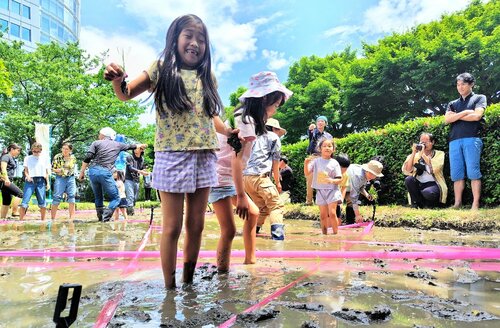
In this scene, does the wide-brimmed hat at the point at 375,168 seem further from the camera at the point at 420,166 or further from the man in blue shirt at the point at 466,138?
the man in blue shirt at the point at 466,138

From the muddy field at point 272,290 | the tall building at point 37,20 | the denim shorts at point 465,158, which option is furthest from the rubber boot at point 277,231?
the tall building at point 37,20

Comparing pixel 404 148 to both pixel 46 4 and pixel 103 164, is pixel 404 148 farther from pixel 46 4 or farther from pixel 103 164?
pixel 46 4

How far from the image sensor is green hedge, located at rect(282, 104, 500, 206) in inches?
285

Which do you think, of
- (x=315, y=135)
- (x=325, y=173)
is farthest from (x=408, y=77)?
(x=325, y=173)

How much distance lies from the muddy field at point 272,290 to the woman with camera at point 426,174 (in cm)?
343

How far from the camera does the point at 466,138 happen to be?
7.12 meters

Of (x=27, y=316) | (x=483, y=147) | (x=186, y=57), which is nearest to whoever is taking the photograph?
(x=27, y=316)

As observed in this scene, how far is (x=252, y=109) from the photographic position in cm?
365

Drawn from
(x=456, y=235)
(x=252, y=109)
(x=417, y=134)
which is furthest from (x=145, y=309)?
(x=417, y=134)

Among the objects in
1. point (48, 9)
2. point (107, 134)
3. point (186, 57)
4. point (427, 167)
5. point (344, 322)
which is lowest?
point (344, 322)

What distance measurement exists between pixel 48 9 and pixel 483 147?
260 ft

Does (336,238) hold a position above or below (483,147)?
below

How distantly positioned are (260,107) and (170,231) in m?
1.52

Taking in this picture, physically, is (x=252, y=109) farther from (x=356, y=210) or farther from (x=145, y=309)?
(x=356, y=210)
